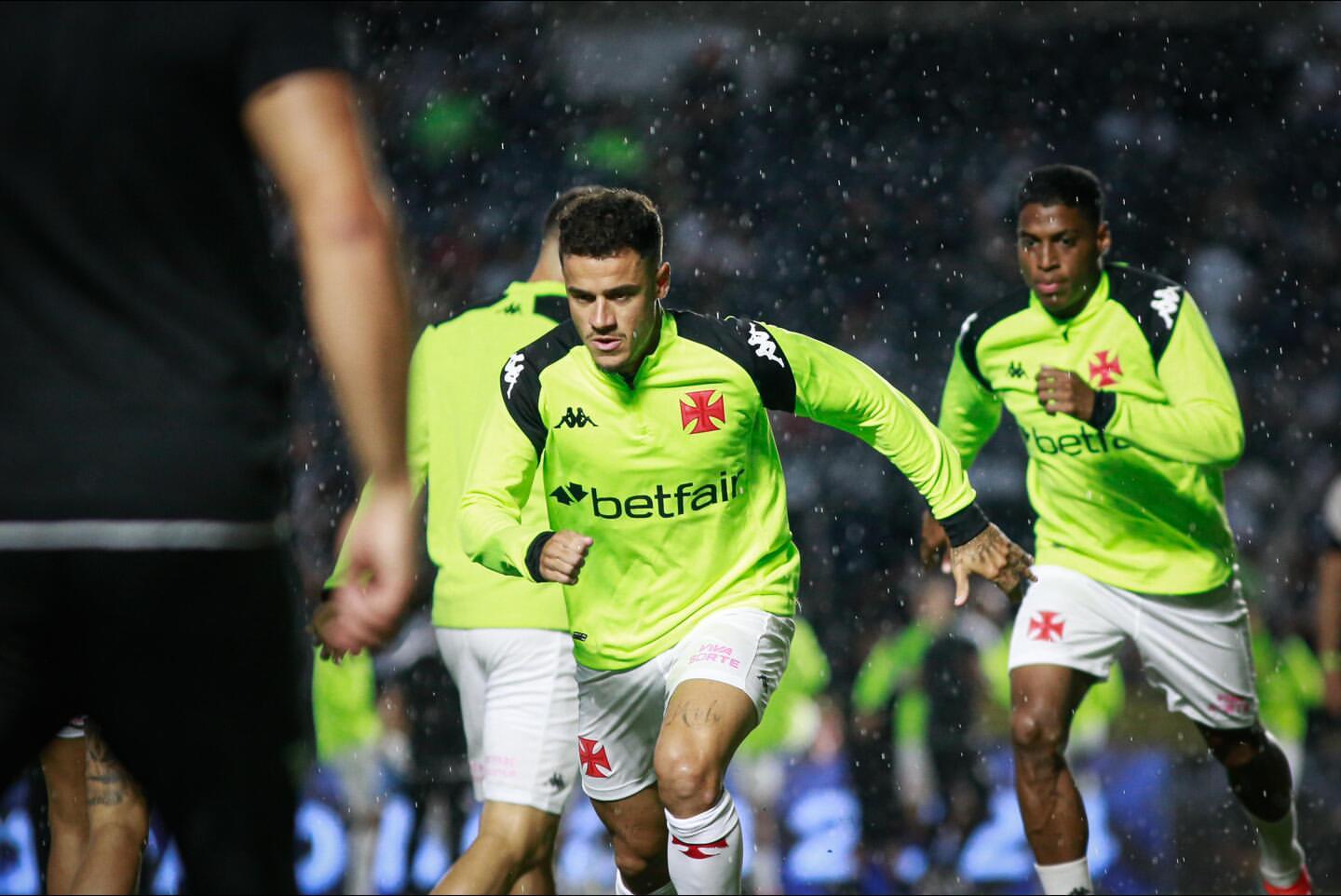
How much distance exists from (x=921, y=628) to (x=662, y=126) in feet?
18.8

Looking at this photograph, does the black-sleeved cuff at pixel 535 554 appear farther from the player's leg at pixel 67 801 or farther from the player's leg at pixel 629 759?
the player's leg at pixel 67 801

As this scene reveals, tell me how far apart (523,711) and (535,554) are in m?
1.03

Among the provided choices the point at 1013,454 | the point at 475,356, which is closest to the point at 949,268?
the point at 1013,454

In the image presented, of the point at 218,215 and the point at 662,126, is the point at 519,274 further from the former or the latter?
the point at 218,215

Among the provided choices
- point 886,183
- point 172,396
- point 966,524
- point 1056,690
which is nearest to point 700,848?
point 966,524

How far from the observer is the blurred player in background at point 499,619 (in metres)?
5.06

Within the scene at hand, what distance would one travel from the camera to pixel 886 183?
519 inches

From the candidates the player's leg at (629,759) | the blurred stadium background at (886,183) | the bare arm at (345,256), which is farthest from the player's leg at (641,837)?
the blurred stadium background at (886,183)

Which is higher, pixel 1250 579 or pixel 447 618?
pixel 447 618

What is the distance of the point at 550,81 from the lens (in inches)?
525

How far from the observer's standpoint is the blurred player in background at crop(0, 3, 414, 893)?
74.7 inches

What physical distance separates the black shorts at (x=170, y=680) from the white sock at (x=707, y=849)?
246 centimetres

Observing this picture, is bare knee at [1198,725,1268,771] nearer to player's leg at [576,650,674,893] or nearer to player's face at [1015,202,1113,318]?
player's face at [1015,202,1113,318]

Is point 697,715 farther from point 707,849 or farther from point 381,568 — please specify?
point 381,568
